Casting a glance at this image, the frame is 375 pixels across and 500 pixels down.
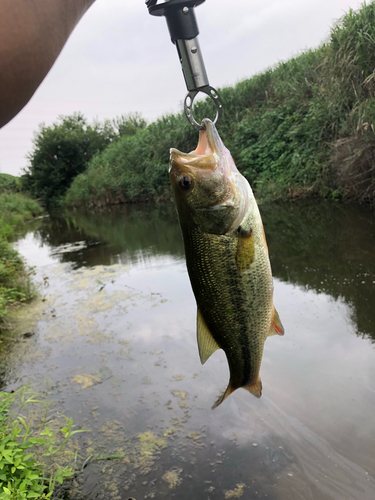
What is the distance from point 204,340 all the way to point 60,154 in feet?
167

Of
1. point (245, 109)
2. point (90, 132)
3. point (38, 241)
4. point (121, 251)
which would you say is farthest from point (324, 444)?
point (90, 132)

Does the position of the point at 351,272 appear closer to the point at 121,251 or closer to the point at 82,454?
the point at 82,454

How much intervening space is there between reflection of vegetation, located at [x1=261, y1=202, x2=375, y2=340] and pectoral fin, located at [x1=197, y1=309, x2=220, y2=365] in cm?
349

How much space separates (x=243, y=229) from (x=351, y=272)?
542 cm

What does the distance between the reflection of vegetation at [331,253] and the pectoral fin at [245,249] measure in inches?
141

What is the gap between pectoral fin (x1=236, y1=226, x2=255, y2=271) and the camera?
65.1 inches

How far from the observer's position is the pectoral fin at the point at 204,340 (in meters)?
1.76

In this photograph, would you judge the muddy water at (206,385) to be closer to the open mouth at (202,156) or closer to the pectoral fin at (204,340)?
the pectoral fin at (204,340)

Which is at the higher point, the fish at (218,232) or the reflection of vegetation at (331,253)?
the fish at (218,232)

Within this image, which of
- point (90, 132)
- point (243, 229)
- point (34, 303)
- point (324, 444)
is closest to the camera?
point (243, 229)

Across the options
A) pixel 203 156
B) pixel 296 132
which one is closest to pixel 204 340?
pixel 203 156

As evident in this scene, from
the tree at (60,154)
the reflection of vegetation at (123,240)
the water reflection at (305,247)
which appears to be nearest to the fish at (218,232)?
the water reflection at (305,247)

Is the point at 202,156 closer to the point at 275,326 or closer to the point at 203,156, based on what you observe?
the point at 203,156

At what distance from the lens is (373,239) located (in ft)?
26.0
